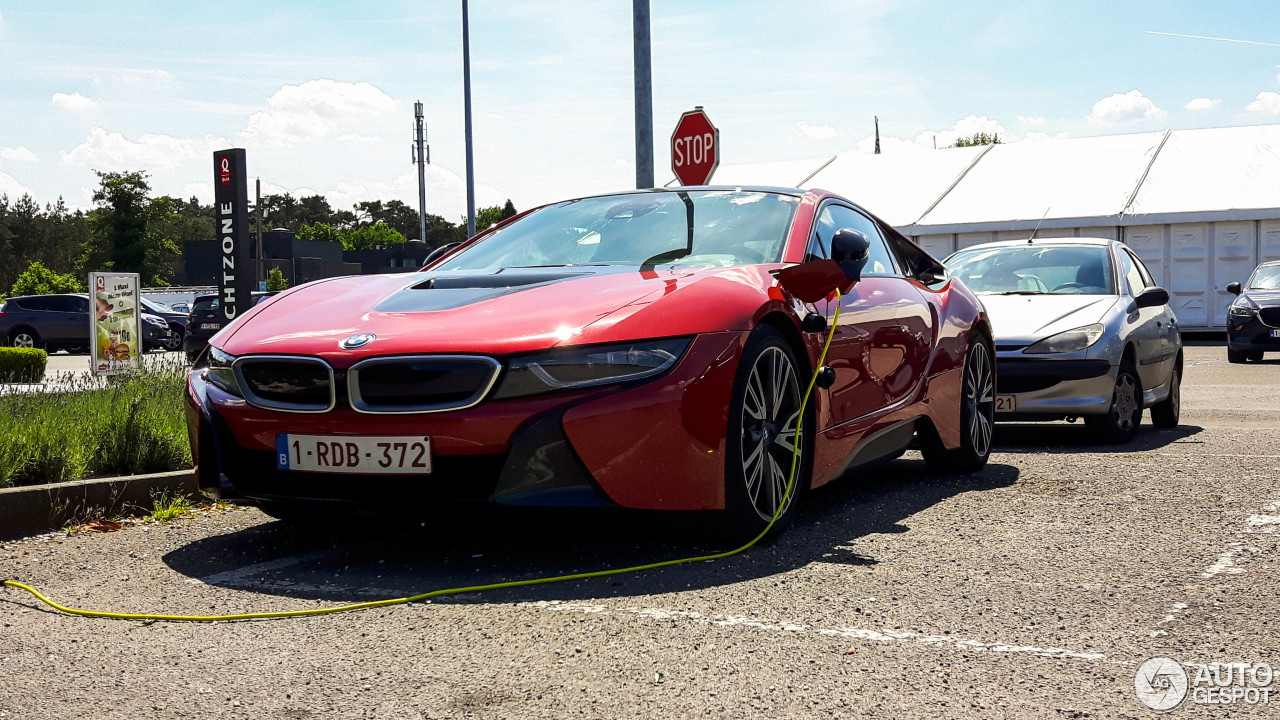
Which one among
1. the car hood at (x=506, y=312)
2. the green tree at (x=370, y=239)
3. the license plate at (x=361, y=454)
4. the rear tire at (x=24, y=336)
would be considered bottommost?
the rear tire at (x=24, y=336)

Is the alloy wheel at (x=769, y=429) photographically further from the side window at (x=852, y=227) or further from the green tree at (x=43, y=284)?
the green tree at (x=43, y=284)

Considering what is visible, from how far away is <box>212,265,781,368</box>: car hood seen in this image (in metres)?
4.13

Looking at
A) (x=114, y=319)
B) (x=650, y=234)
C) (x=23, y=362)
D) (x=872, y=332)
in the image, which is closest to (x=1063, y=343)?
(x=872, y=332)

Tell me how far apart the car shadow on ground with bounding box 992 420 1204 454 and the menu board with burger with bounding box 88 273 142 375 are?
10.3 meters

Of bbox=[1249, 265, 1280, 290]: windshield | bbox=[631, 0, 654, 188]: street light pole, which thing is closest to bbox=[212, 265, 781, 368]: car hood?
bbox=[631, 0, 654, 188]: street light pole

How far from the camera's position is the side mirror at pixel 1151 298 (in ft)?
28.9

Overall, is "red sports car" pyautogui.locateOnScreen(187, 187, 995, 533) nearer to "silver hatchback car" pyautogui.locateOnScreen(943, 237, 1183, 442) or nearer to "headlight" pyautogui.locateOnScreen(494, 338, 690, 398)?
"headlight" pyautogui.locateOnScreen(494, 338, 690, 398)

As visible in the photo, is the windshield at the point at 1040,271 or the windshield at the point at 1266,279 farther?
the windshield at the point at 1266,279

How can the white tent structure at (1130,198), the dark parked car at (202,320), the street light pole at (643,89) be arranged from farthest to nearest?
the dark parked car at (202,320) < the white tent structure at (1130,198) < the street light pole at (643,89)

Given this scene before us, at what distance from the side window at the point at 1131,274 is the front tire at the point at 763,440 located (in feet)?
17.1

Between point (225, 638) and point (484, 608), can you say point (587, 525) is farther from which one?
point (225, 638)

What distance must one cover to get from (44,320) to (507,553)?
27.7 m

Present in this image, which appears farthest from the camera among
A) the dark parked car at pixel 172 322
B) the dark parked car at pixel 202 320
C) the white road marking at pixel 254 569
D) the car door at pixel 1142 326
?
the dark parked car at pixel 172 322

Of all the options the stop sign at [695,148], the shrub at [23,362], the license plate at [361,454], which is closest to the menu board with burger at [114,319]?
the shrub at [23,362]
